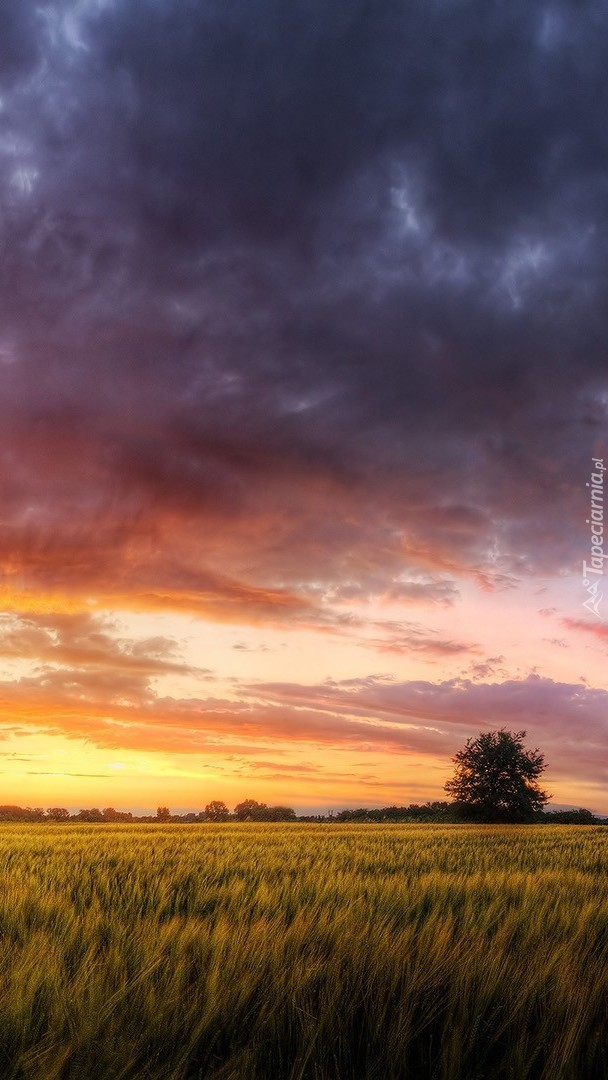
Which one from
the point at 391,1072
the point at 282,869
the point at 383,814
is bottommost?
the point at 383,814

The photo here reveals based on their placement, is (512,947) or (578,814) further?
(578,814)

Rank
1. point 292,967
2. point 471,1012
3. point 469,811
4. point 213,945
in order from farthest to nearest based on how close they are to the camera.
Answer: point 469,811
point 213,945
point 292,967
point 471,1012

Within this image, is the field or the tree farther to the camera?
the tree

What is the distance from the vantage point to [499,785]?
160 ft

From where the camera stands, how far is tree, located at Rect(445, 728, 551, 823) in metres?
48.3

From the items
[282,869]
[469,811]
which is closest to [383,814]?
[469,811]

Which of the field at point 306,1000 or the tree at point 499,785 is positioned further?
the tree at point 499,785

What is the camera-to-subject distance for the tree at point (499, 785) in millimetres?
48344

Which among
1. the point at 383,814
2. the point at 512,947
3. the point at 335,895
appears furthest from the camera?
the point at 383,814

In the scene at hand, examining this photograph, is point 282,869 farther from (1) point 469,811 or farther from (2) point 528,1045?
(1) point 469,811

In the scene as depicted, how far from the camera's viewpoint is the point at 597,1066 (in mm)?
2432

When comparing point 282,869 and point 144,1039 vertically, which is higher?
point 144,1039

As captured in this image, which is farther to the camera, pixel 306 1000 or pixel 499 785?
pixel 499 785

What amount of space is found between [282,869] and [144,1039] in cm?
598
